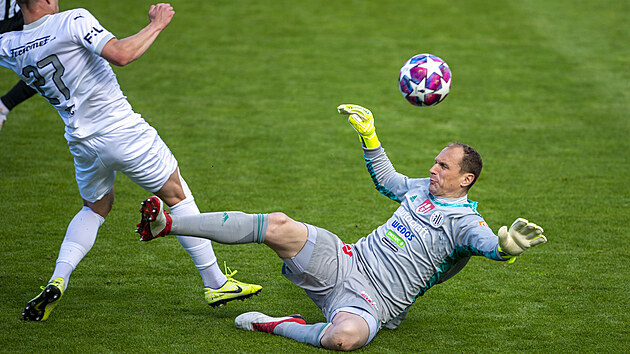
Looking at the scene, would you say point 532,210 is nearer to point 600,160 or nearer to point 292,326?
point 600,160

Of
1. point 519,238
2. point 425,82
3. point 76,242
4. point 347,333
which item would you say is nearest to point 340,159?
point 425,82

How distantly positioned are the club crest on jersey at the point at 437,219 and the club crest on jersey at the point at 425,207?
0.20ft

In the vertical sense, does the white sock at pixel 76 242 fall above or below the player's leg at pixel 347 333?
above

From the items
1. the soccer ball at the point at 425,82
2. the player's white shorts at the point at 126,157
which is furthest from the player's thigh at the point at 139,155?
the soccer ball at the point at 425,82

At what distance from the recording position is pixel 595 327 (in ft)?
14.1

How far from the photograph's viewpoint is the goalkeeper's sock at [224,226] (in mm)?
3689

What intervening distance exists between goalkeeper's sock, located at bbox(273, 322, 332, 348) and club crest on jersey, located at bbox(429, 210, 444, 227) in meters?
0.83

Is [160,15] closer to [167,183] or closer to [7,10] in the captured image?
[167,183]

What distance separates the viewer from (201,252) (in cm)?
445

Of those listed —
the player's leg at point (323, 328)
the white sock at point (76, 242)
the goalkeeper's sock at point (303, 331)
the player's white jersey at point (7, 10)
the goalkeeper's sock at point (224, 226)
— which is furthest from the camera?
the player's white jersey at point (7, 10)

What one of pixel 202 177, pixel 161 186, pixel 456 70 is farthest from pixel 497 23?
pixel 161 186

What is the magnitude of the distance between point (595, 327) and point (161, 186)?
277cm

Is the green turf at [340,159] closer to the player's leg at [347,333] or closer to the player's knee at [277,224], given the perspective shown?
the player's leg at [347,333]

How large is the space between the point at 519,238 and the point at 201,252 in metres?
1.97
